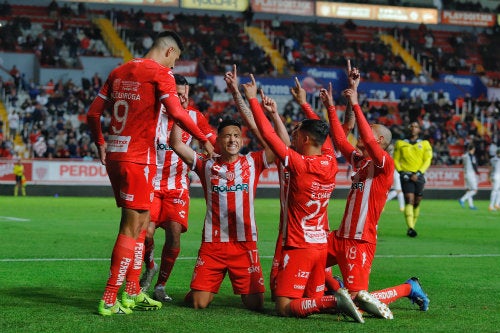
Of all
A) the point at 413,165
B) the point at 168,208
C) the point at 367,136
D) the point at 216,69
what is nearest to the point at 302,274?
the point at 367,136

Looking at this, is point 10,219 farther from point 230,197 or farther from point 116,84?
point 116,84

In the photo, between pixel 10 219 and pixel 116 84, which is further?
pixel 10 219

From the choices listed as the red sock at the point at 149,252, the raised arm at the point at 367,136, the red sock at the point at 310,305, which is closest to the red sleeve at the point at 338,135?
the raised arm at the point at 367,136

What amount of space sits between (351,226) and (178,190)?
6.72ft

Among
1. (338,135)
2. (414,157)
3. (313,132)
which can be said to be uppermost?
(313,132)

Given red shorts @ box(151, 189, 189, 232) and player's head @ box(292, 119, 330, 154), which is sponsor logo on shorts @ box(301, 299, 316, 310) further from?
red shorts @ box(151, 189, 189, 232)

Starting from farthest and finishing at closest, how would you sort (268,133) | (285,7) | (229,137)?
(285,7)
(229,137)
(268,133)

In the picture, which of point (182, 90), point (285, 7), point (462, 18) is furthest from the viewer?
point (462, 18)

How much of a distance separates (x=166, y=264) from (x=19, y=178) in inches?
910

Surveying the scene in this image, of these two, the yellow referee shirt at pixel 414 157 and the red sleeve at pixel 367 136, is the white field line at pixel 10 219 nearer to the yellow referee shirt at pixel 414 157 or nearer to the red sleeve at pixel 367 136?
the yellow referee shirt at pixel 414 157

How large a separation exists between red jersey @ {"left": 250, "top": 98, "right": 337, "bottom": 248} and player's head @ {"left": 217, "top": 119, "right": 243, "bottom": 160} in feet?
2.38

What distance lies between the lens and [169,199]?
9.03 meters

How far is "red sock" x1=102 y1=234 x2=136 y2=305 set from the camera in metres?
7.21

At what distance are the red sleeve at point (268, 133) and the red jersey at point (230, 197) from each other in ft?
3.10
